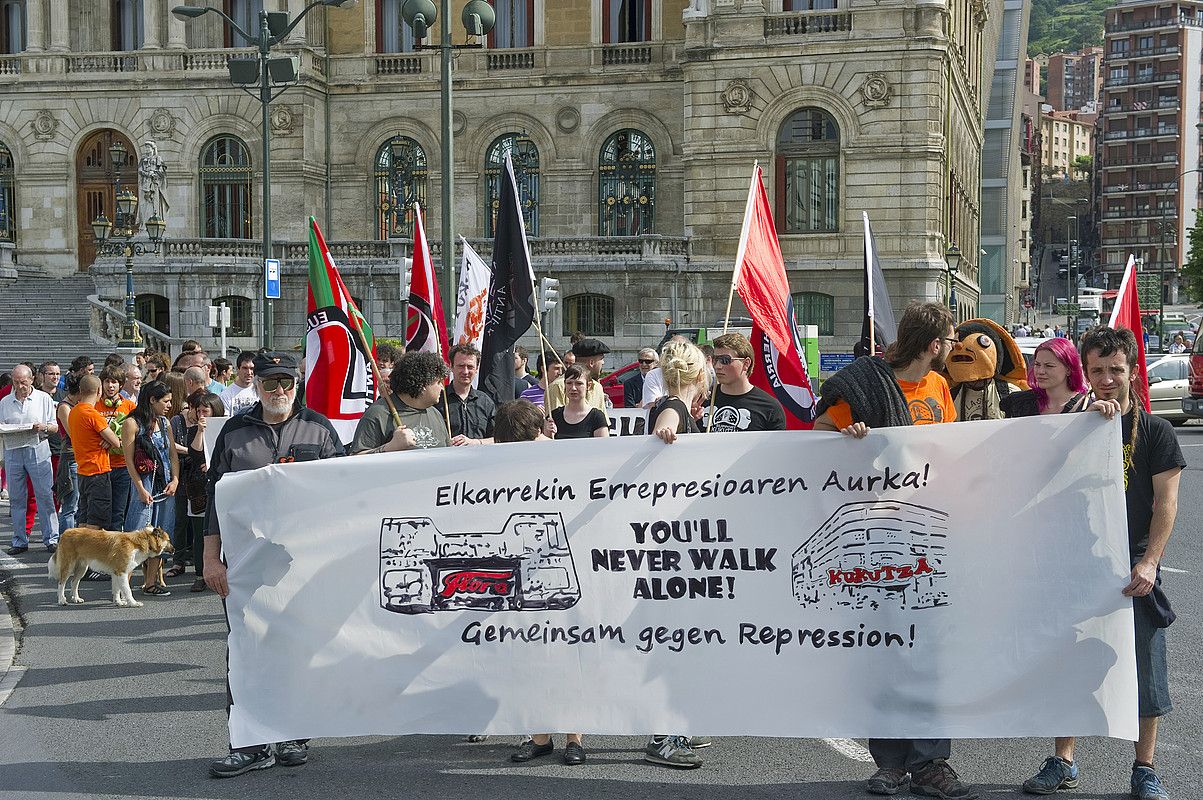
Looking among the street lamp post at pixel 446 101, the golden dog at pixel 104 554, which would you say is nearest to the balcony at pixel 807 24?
the street lamp post at pixel 446 101

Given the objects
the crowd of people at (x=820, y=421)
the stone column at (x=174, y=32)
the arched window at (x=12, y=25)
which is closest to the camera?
the crowd of people at (x=820, y=421)

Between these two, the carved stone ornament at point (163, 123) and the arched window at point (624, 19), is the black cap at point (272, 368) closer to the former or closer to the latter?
the arched window at point (624, 19)

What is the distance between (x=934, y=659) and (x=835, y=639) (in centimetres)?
43

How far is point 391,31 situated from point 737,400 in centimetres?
3837

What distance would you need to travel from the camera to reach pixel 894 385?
6.13 m

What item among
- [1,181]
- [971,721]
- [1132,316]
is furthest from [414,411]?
[1,181]

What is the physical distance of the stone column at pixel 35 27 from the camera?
43.2 metres

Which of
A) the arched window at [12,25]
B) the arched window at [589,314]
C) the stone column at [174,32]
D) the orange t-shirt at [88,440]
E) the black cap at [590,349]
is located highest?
Result: the arched window at [12,25]

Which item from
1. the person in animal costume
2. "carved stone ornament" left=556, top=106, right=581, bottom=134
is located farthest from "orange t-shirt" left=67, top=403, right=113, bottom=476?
"carved stone ornament" left=556, top=106, right=581, bottom=134

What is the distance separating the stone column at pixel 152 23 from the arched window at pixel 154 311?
8253 mm

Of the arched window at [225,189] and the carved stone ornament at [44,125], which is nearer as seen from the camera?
the arched window at [225,189]

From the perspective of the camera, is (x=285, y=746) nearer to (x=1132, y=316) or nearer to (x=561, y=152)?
(x=1132, y=316)

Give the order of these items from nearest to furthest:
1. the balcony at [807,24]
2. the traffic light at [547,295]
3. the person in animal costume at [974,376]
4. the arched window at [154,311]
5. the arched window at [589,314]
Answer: the person in animal costume at [974,376] → the traffic light at [547,295] → the balcony at [807,24] → the arched window at [589,314] → the arched window at [154,311]

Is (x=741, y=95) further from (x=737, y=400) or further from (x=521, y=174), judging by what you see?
(x=737, y=400)
